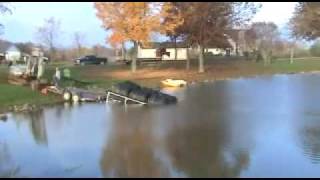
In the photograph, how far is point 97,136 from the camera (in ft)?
34.9

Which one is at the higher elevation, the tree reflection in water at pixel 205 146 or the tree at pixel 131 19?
the tree at pixel 131 19

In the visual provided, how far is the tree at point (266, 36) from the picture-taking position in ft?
16.4

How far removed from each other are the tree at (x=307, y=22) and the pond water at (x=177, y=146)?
97.7 inches

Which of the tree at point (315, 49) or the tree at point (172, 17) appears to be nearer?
the tree at point (172, 17)

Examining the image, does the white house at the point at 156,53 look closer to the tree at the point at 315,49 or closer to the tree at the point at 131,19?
the tree at the point at 131,19

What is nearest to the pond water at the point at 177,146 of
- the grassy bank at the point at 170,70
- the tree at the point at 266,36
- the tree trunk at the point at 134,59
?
the grassy bank at the point at 170,70

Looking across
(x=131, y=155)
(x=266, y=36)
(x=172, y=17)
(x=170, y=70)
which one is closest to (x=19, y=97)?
(x=131, y=155)

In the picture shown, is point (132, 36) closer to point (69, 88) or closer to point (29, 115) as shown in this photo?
point (29, 115)

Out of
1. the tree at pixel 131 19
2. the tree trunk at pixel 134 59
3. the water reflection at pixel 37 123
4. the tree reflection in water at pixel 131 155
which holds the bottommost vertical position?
the water reflection at pixel 37 123

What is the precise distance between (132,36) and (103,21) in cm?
59

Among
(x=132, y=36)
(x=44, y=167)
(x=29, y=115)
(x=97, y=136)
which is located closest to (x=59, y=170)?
(x=44, y=167)

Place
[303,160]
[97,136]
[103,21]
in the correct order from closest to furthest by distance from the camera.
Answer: [103,21], [303,160], [97,136]

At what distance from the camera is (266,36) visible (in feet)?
18.4

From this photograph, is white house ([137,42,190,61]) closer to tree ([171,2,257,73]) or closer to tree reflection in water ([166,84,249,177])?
tree ([171,2,257,73])
